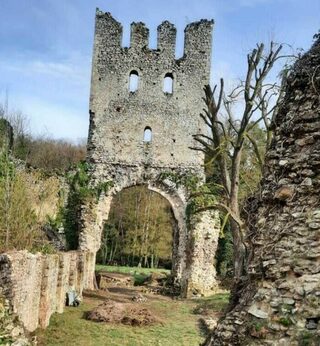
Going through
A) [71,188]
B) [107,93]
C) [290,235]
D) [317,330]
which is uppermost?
[107,93]

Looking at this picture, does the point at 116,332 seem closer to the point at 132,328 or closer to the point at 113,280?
the point at 132,328

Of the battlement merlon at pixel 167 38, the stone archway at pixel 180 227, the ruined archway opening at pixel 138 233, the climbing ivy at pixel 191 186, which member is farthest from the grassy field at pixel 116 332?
the ruined archway opening at pixel 138 233

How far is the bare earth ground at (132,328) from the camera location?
10859 mm

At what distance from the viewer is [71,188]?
66.4ft

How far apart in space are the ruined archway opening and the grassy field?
20170 millimetres

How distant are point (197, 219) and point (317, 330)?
1613 cm

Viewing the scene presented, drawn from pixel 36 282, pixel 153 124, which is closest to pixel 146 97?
pixel 153 124

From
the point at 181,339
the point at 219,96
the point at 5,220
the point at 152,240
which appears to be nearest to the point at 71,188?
the point at 5,220

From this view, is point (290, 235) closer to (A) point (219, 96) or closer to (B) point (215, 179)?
(A) point (219, 96)

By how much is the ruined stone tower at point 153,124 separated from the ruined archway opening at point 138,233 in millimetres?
14985

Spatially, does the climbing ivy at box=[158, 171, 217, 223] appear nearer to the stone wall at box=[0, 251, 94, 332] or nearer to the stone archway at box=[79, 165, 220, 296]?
the stone archway at box=[79, 165, 220, 296]

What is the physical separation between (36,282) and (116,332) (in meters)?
2.40

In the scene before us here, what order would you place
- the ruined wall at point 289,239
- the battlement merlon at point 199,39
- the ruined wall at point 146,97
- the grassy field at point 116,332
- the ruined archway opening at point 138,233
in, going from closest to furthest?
the ruined wall at point 289,239
the grassy field at point 116,332
the ruined wall at point 146,97
the battlement merlon at point 199,39
the ruined archway opening at point 138,233

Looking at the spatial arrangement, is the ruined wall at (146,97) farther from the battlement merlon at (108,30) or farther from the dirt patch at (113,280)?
the dirt patch at (113,280)
